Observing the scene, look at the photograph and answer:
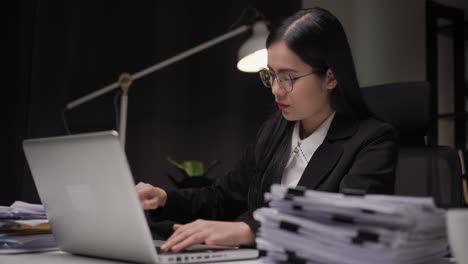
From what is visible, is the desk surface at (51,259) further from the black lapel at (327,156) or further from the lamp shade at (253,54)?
the lamp shade at (253,54)

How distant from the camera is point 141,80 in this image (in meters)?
3.01

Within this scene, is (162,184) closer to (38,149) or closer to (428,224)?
(38,149)

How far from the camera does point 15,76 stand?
2576mm

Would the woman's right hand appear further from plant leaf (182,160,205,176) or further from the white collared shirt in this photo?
plant leaf (182,160,205,176)

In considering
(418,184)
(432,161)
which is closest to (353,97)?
(432,161)

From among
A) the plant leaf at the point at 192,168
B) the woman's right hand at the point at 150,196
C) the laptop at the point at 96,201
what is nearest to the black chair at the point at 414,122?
the woman's right hand at the point at 150,196

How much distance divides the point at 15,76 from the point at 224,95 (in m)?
1.21

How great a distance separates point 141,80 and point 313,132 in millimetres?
1749

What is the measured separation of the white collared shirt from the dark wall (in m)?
1.57

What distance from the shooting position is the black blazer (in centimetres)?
125

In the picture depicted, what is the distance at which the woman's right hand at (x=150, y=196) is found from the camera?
3.99ft

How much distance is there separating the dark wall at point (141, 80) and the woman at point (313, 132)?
1469 mm

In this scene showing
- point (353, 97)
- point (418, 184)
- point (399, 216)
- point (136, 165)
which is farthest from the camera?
point (418, 184)

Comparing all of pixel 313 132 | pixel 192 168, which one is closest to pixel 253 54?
pixel 192 168
